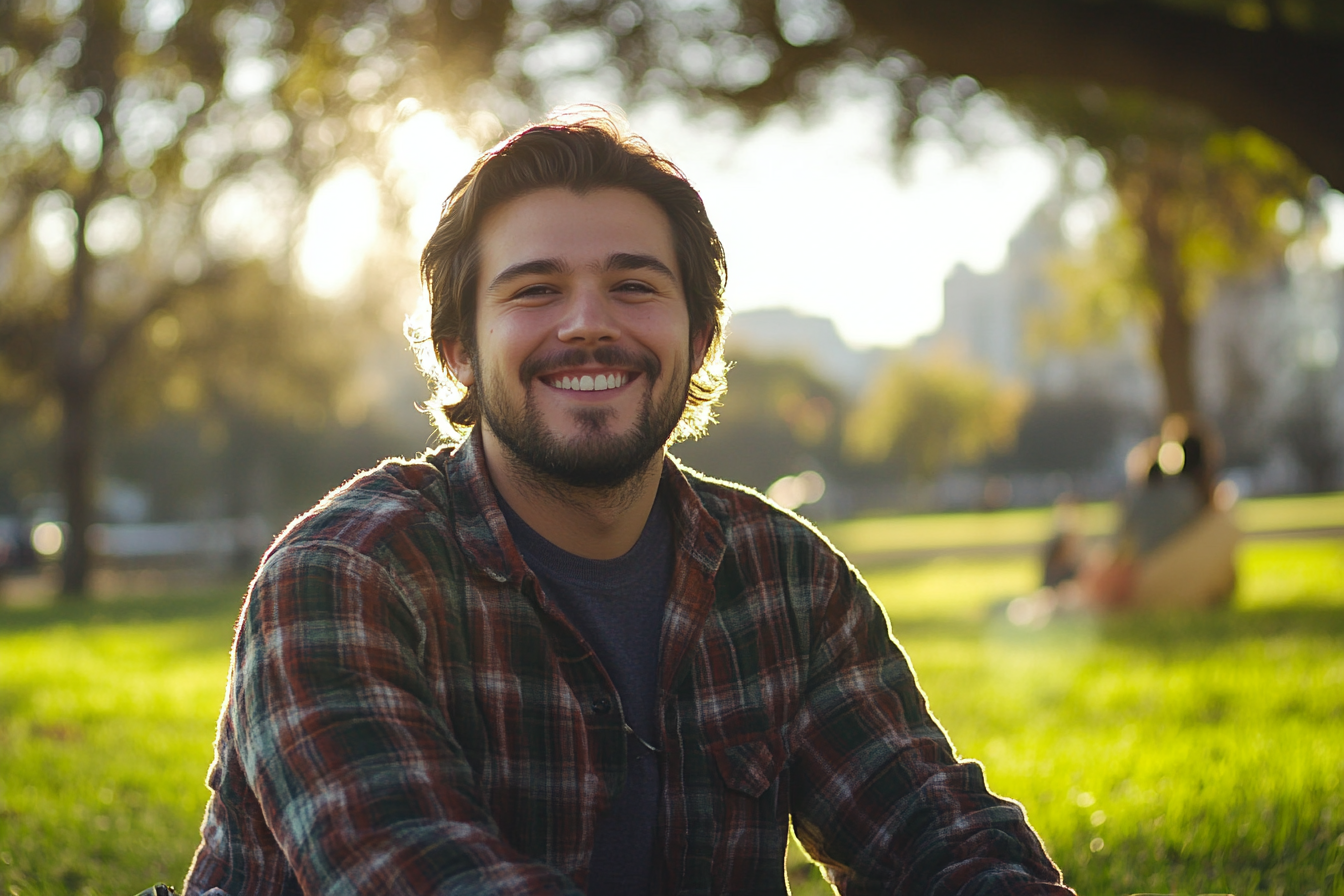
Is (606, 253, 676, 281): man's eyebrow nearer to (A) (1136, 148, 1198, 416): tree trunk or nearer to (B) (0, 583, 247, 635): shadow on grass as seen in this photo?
(B) (0, 583, 247, 635): shadow on grass

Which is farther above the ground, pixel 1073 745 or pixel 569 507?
pixel 569 507

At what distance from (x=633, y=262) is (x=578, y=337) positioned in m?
0.22

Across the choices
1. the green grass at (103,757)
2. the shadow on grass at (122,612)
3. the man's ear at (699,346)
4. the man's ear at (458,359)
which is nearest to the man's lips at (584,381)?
the man's ear at (458,359)

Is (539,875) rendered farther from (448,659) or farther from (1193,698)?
(1193,698)

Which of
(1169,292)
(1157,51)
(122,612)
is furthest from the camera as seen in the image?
(1169,292)

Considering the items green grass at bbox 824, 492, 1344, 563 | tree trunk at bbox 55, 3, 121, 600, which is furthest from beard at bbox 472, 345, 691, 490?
green grass at bbox 824, 492, 1344, 563

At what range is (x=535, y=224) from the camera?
261 cm

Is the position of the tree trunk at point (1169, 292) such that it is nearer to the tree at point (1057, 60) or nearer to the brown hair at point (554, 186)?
the tree at point (1057, 60)

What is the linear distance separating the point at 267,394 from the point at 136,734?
80.7 feet

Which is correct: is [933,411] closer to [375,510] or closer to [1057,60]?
[1057,60]

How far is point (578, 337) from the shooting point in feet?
8.26

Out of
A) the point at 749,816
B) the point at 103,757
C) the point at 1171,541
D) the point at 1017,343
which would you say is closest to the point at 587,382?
the point at 749,816

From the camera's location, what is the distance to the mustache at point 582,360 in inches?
99.5

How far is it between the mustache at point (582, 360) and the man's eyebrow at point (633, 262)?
179mm
